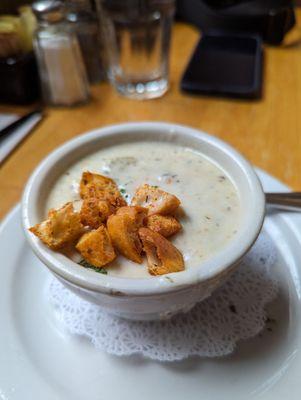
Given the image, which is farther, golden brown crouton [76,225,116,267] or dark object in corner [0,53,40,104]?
dark object in corner [0,53,40,104]

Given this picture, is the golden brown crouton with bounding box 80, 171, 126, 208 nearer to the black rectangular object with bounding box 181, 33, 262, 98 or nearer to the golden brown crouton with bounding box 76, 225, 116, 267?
the golden brown crouton with bounding box 76, 225, 116, 267

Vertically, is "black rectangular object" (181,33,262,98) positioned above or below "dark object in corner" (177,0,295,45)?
below

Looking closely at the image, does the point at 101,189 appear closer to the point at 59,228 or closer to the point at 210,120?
the point at 59,228

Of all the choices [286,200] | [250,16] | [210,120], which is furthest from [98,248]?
[250,16]

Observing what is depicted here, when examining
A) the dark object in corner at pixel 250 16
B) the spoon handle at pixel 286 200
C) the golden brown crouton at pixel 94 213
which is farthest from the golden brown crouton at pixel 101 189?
the dark object in corner at pixel 250 16

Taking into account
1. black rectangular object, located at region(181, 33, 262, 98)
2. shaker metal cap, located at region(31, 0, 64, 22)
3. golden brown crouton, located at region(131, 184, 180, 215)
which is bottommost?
black rectangular object, located at region(181, 33, 262, 98)

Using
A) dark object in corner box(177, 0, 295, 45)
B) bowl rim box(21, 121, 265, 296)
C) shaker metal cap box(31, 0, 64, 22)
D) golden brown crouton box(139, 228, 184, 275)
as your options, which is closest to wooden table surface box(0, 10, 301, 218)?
dark object in corner box(177, 0, 295, 45)
